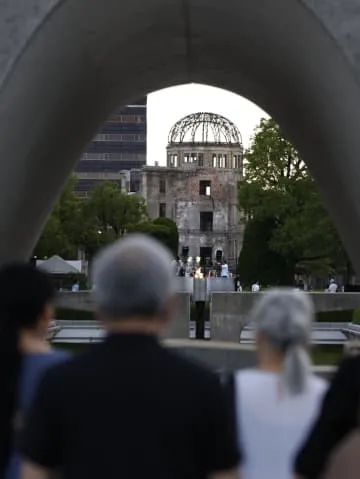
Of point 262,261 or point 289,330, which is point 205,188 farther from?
point 289,330

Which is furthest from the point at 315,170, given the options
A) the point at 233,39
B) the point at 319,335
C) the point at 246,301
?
the point at 246,301

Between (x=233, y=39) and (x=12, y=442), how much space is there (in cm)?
760

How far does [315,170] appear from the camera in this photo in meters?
Result: 12.0

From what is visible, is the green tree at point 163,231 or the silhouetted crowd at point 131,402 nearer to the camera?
the silhouetted crowd at point 131,402

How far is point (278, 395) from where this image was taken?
10.3 feet

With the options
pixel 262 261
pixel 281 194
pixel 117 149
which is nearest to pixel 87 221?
pixel 262 261

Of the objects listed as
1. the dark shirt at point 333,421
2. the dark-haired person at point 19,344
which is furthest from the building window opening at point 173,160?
the dark shirt at point 333,421

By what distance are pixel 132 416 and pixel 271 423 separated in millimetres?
793

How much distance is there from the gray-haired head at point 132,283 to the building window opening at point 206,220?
8721 cm

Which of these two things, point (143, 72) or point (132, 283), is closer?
Answer: point (132, 283)

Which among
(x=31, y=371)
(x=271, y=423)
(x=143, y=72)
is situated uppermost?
(x=143, y=72)

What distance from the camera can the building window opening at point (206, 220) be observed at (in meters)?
89.9

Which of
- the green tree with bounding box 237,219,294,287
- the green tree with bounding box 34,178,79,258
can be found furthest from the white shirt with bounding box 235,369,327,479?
the green tree with bounding box 237,219,294,287

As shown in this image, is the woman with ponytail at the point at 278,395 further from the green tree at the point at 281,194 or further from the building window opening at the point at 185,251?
the building window opening at the point at 185,251
